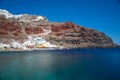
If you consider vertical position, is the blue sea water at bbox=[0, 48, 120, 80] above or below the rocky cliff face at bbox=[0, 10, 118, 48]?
below

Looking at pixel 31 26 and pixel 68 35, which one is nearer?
pixel 31 26

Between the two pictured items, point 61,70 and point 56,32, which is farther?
point 56,32

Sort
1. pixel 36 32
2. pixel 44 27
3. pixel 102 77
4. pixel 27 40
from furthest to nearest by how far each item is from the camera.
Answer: pixel 44 27 < pixel 36 32 < pixel 27 40 < pixel 102 77

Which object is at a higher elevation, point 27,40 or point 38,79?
point 27,40

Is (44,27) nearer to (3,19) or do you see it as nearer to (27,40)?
(27,40)

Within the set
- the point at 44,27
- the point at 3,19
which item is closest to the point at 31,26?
the point at 44,27

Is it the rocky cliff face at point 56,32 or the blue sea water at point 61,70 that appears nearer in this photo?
the blue sea water at point 61,70

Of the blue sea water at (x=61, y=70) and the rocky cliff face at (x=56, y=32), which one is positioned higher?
the rocky cliff face at (x=56, y=32)

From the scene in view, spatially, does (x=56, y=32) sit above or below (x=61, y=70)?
above
